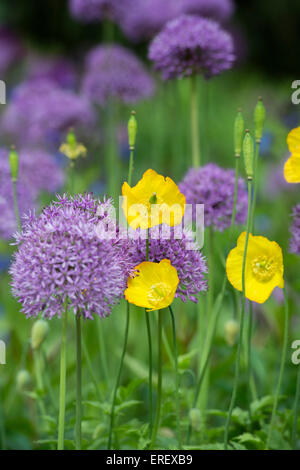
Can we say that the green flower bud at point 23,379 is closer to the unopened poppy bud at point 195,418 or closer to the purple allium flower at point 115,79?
the unopened poppy bud at point 195,418

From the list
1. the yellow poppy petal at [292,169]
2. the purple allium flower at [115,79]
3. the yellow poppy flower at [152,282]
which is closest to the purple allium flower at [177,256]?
the yellow poppy flower at [152,282]

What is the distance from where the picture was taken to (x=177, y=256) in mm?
739

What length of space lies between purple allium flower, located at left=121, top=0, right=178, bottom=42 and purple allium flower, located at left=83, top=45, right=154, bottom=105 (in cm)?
20

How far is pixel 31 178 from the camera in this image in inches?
57.1

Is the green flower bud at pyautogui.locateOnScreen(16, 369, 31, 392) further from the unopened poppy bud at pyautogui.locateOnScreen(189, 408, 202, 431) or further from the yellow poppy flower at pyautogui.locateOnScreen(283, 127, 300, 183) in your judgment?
the yellow poppy flower at pyautogui.locateOnScreen(283, 127, 300, 183)

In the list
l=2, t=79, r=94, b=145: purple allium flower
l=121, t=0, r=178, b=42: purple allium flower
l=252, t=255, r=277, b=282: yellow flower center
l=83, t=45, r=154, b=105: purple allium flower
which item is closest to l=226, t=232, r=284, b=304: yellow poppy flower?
l=252, t=255, r=277, b=282: yellow flower center

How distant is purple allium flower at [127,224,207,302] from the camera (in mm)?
735

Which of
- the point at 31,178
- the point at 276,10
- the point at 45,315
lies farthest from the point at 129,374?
the point at 276,10

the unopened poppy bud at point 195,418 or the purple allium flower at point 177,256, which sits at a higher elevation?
the purple allium flower at point 177,256

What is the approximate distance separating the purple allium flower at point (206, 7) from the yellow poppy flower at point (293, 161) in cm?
112

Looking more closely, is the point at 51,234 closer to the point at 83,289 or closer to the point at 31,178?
the point at 83,289

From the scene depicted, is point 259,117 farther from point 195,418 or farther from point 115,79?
point 115,79

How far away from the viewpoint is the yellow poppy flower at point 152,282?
27.5 inches

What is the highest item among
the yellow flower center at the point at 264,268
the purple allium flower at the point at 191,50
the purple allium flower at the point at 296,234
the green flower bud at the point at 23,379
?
the purple allium flower at the point at 191,50
